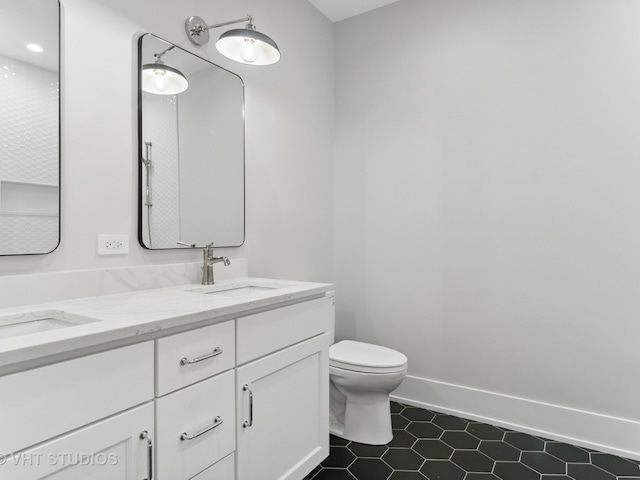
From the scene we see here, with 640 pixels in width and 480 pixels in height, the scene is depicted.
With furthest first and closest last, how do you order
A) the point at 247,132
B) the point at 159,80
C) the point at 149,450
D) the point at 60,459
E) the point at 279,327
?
the point at 247,132, the point at 159,80, the point at 279,327, the point at 149,450, the point at 60,459

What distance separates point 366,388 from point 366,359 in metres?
0.14

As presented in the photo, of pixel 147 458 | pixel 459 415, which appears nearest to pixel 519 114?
pixel 459 415

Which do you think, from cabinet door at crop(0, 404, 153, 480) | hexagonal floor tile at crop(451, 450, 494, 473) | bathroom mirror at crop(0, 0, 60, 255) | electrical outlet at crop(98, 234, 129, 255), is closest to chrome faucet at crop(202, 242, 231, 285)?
electrical outlet at crop(98, 234, 129, 255)

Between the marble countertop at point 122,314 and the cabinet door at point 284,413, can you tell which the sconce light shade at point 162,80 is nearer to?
the marble countertop at point 122,314

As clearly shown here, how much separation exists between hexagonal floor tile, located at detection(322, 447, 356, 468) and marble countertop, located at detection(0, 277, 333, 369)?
0.84 meters

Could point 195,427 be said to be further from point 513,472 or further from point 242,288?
point 513,472

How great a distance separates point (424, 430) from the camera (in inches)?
85.7

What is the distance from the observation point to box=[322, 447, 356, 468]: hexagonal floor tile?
1843 millimetres

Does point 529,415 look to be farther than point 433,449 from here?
Yes

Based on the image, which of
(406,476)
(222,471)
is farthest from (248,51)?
(406,476)

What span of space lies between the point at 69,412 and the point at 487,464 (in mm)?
1804

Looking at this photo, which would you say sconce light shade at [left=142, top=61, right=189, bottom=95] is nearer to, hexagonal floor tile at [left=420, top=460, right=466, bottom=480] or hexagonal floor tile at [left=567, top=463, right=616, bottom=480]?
hexagonal floor tile at [left=420, top=460, right=466, bottom=480]

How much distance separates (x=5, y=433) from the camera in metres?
0.75

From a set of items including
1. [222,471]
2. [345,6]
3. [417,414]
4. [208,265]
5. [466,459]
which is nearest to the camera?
[222,471]
